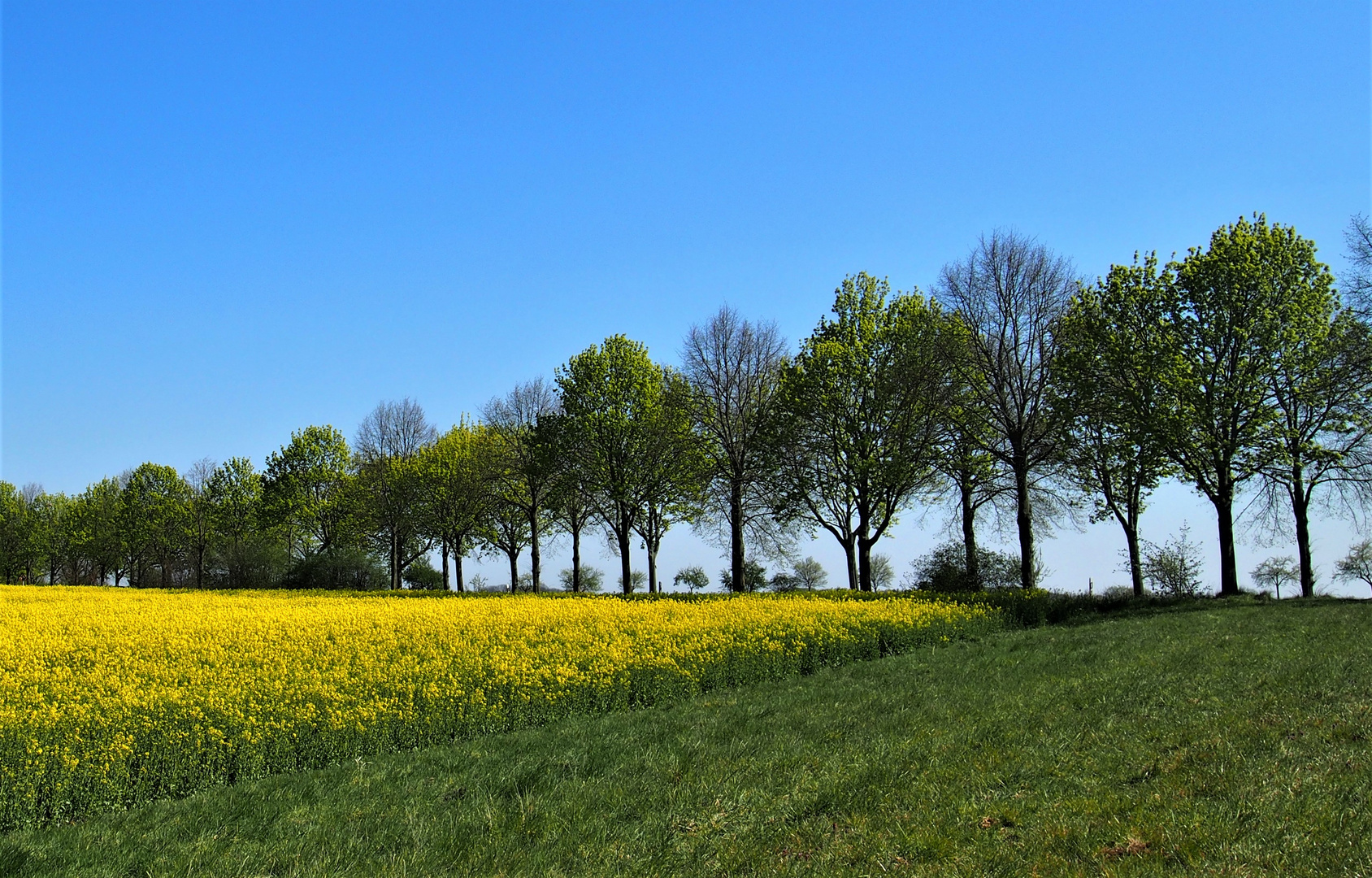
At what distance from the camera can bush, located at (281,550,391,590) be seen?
48.0 metres

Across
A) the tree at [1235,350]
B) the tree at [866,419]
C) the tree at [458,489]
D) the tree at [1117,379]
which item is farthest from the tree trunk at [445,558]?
the tree at [1235,350]

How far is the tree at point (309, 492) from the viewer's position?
174 feet

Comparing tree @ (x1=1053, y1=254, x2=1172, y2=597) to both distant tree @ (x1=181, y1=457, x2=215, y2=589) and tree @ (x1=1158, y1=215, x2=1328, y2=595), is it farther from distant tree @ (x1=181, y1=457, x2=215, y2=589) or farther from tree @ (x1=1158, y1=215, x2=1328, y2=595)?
distant tree @ (x1=181, y1=457, x2=215, y2=589)

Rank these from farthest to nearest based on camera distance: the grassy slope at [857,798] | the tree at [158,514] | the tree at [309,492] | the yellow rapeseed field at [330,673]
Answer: the tree at [158,514] < the tree at [309,492] < the yellow rapeseed field at [330,673] < the grassy slope at [857,798]

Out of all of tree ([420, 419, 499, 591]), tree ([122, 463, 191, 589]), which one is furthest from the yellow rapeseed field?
tree ([122, 463, 191, 589])

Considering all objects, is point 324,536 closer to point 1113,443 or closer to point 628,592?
point 628,592

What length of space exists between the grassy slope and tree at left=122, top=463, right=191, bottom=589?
202 ft

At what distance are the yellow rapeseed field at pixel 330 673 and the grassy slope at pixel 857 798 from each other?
90 centimetres

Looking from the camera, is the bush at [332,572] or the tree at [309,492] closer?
the bush at [332,572]

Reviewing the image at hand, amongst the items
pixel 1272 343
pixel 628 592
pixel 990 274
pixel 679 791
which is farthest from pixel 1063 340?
pixel 679 791

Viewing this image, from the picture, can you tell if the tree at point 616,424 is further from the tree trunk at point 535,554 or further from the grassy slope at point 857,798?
the grassy slope at point 857,798

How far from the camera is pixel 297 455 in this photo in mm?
53938

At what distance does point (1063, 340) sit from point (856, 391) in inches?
307

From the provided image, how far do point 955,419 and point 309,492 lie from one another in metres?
42.5
